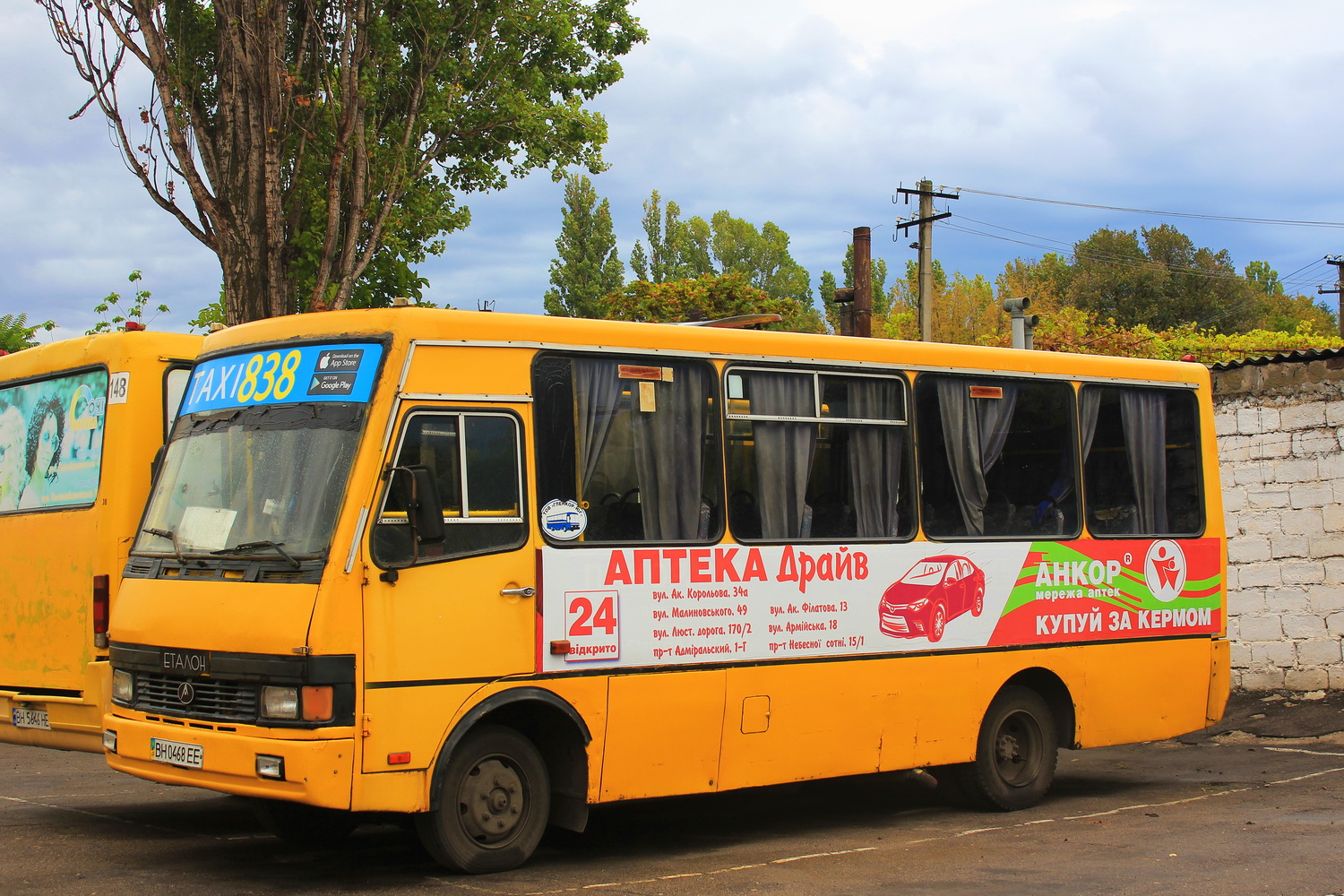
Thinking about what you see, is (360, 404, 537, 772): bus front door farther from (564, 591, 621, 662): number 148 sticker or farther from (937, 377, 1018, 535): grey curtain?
(937, 377, 1018, 535): grey curtain

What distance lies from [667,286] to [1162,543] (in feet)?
120

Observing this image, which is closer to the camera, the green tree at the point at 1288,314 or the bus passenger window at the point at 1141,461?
the bus passenger window at the point at 1141,461

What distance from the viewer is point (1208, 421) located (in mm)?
11367

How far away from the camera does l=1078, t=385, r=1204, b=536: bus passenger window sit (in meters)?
10.6

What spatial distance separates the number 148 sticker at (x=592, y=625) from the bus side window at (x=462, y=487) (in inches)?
20.4

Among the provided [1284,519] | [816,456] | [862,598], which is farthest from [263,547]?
[1284,519]

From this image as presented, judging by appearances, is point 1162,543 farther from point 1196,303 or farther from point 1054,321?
point 1196,303

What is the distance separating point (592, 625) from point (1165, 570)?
209 inches

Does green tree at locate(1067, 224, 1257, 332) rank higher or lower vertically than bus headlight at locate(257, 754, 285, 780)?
higher

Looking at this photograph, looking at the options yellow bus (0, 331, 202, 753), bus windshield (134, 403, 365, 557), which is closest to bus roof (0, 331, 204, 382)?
yellow bus (0, 331, 202, 753)

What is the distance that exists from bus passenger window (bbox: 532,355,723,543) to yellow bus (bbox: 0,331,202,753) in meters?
2.91

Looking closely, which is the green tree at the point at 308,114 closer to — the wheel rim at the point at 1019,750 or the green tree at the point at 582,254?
the wheel rim at the point at 1019,750

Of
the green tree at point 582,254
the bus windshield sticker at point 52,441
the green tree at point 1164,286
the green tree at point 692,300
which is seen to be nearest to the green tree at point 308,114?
the bus windshield sticker at point 52,441

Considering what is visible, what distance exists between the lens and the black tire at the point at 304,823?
26.9 ft
